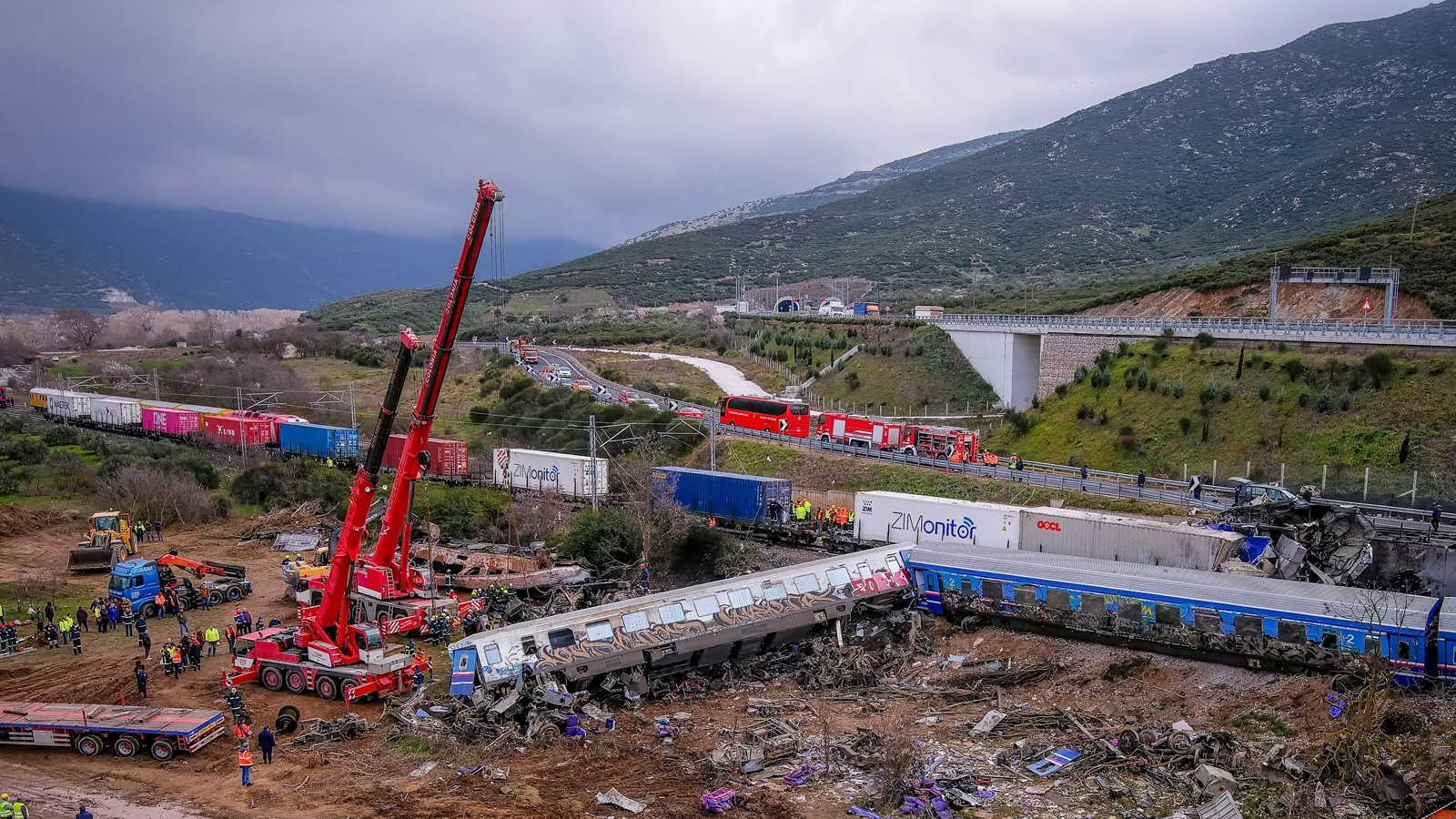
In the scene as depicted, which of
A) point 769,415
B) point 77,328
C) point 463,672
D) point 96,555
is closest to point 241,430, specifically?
point 96,555

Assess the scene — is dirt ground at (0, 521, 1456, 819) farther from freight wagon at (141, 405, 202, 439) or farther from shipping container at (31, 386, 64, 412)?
shipping container at (31, 386, 64, 412)

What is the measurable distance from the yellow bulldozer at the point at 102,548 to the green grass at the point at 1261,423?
150ft

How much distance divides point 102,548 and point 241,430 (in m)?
23.7

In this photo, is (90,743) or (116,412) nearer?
(90,743)

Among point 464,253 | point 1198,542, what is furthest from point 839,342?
point 464,253

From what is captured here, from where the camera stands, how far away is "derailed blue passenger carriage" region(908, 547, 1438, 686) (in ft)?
69.2

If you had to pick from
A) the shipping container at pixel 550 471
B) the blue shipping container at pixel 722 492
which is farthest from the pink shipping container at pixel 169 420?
the blue shipping container at pixel 722 492

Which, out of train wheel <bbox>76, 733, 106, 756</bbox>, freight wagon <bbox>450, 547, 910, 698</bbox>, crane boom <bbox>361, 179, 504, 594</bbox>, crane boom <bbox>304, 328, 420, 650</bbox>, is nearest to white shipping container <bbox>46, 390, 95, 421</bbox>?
crane boom <bbox>361, 179, 504, 594</bbox>

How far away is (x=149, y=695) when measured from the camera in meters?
24.4

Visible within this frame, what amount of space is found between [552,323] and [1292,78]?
148 meters

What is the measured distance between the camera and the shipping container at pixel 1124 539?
3028 centimetres

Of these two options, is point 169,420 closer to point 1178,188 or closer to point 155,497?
point 155,497

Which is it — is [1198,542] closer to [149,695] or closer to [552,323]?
[149,695]

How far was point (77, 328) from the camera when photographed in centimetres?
14262
